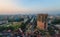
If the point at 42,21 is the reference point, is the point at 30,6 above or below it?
above

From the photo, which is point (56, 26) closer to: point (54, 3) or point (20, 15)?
point (54, 3)

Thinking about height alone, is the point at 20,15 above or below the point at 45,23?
above

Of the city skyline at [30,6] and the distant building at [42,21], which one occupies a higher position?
the city skyline at [30,6]

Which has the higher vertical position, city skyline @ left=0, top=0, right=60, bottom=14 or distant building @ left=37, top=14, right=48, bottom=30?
city skyline @ left=0, top=0, right=60, bottom=14

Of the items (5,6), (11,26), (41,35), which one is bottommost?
(41,35)

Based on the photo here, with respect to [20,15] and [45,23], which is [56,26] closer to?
[45,23]

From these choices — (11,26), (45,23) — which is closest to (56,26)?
(45,23)
